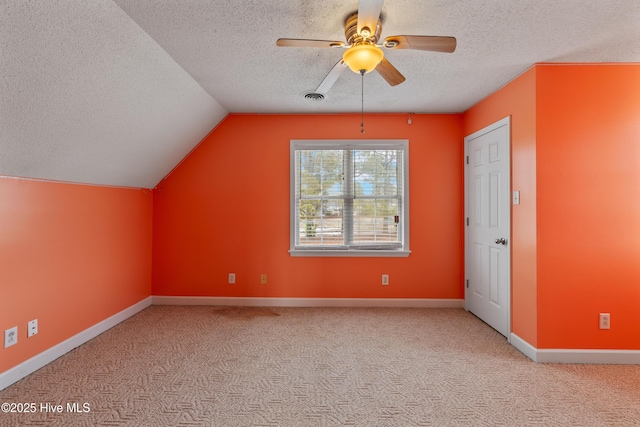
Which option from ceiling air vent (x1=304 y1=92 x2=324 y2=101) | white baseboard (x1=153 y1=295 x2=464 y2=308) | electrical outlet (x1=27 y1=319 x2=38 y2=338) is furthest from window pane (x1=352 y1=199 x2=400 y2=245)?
electrical outlet (x1=27 y1=319 x2=38 y2=338)

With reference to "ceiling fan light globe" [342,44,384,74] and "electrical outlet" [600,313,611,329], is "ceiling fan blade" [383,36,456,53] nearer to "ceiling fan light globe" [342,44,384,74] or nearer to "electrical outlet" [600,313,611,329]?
"ceiling fan light globe" [342,44,384,74]

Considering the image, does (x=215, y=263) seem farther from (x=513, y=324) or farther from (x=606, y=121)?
(x=606, y=121)

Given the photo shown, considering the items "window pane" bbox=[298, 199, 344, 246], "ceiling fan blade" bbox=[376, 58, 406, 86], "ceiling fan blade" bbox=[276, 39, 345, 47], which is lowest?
"window pane" bbox=[298, 199, 344, 246]

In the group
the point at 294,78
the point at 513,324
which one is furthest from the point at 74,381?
the point at 513,324

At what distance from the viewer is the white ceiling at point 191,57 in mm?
1734

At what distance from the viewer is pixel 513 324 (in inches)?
111

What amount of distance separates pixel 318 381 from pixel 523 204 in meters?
2.24

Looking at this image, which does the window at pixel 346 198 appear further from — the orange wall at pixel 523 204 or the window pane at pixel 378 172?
the orange wall at pixel 523 204

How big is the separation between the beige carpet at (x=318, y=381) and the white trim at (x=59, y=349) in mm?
69

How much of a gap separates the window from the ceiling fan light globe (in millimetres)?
2113

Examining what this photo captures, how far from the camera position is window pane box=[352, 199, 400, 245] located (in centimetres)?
385

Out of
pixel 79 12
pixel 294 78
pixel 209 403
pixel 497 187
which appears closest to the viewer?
pixel 79 12

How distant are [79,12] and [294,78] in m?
1.55

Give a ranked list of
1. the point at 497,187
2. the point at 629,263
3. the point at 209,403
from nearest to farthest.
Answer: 1. the point at 209,403
2. the point at 629,263
3. the point at 497,187
